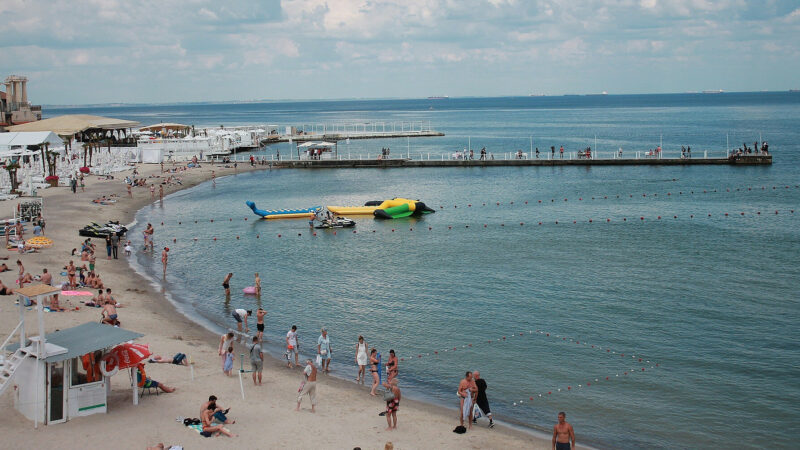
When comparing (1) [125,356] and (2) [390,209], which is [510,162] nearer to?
(2) [390,209]

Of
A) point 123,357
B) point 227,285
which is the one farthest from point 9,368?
point 227,285

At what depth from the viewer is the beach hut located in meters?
15.2

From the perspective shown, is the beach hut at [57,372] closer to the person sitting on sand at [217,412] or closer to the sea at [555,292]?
the person sitting on sand at [217,412]

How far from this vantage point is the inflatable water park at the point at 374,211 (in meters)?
49.3

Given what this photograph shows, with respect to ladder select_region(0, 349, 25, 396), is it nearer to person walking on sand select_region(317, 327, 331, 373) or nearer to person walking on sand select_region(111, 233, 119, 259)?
person walking on sand select_region(317, 327, 331, 373)

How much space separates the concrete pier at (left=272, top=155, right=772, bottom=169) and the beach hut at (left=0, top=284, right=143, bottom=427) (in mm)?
65561

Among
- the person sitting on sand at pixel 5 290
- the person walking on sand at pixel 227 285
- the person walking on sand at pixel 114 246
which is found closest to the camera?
the person sitting on sand at pixel 5 290

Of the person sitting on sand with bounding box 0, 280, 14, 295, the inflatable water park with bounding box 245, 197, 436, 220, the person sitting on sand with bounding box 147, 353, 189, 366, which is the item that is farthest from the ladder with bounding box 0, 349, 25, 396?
the inflatable water park with bounding box 245, 197, 436, 220

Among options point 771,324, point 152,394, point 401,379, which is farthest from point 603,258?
point 152,394

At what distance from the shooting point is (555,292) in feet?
98.6

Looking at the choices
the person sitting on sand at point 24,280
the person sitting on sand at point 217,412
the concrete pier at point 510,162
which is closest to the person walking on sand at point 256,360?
the person sitting on sand at point 217,412

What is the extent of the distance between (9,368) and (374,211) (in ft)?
115

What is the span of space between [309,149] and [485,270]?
55115 mm

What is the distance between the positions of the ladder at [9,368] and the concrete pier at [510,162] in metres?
66.2
